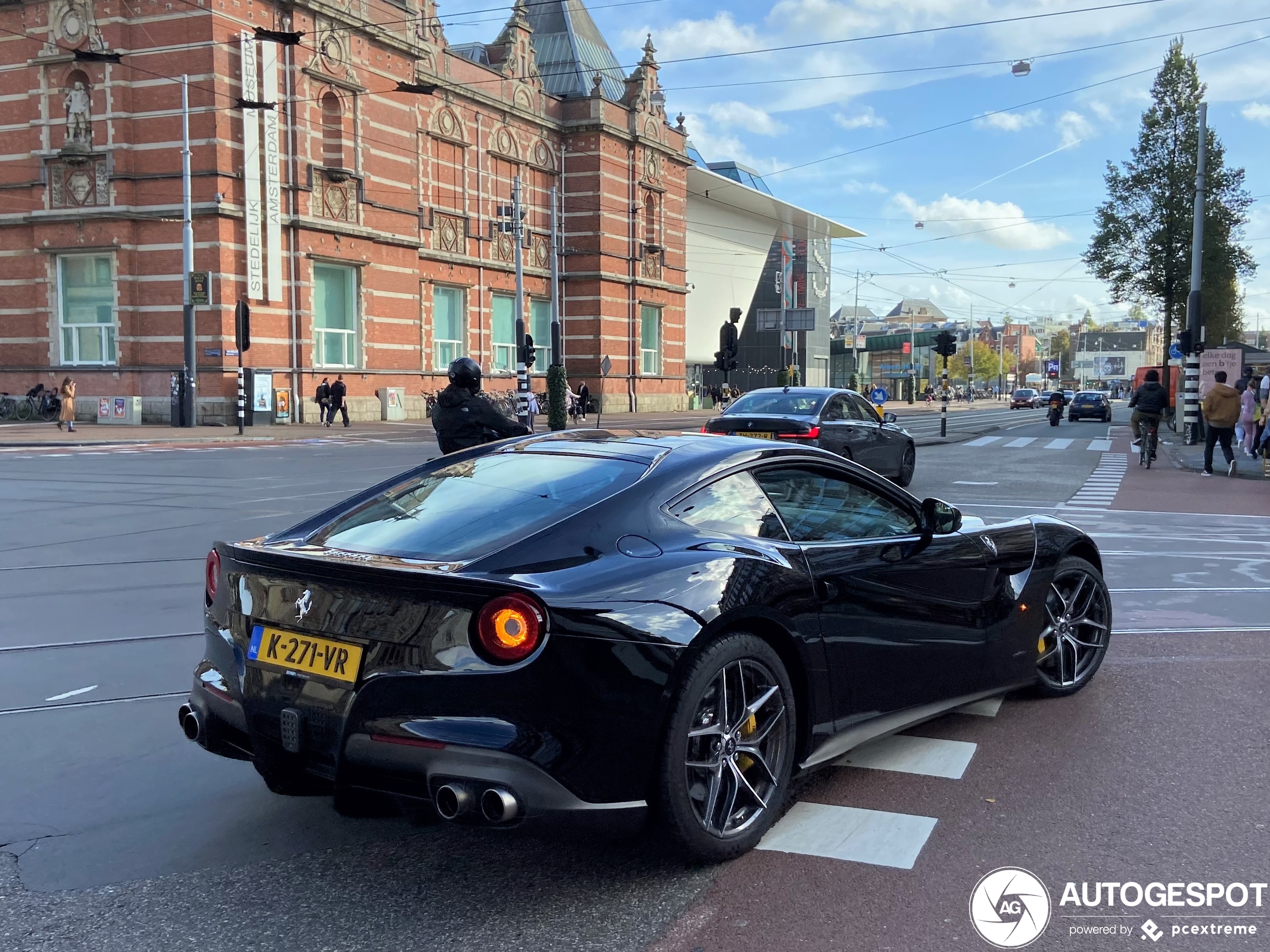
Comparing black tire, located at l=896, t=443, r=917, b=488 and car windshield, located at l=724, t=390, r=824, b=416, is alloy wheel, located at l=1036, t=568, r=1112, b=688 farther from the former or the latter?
black tire, located at l=896, t=443, r=917, b=488

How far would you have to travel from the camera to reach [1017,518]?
17.4 feet

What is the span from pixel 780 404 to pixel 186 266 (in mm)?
22584

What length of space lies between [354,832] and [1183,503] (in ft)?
44.7

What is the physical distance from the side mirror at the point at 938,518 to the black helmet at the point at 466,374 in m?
3.78

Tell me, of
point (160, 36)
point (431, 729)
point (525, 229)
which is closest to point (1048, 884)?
point (431, 729)

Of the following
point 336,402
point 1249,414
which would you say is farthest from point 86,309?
point 1249,414

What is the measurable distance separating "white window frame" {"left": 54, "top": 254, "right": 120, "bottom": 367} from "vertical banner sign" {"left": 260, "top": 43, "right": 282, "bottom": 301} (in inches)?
176

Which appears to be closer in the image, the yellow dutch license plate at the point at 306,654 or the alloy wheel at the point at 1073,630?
the yellow dutch license plate at the point at 306,654

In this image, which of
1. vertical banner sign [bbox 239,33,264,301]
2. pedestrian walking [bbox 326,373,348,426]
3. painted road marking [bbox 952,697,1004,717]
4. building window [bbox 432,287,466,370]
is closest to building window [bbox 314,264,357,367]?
pedestrian walking [bbox 326,373,348,426]

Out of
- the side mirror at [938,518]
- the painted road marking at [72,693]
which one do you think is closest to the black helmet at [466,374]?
the painted road marking at [72,693]

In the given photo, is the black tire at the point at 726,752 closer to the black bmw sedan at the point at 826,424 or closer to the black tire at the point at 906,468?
the black bmw sedan at the point at 826,424

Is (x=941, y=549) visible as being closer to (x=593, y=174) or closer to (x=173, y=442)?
(x=173, y=442)

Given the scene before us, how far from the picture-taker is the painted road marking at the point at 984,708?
203 inches

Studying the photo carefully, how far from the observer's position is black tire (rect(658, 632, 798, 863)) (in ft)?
10.9
